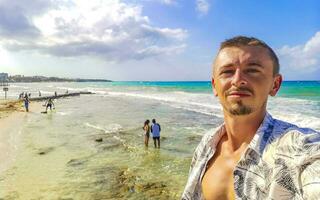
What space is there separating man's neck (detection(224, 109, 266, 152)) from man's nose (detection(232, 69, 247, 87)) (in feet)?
0.70

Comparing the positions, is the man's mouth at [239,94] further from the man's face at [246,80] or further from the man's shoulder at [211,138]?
the man's shoulder at [211,138]

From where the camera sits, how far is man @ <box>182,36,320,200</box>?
170 centimetres

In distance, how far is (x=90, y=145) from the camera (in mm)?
19141

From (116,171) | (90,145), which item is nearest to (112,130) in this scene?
(90,145)

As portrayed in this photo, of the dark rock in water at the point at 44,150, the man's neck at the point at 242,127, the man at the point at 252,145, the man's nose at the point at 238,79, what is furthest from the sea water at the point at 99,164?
the man's nose at the point at 238,79

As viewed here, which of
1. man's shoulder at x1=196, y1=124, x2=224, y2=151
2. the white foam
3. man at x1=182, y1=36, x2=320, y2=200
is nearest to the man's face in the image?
man at x1=182, y1=36, x2=320, y2=200

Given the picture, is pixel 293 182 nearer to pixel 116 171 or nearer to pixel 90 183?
pixel 90 183

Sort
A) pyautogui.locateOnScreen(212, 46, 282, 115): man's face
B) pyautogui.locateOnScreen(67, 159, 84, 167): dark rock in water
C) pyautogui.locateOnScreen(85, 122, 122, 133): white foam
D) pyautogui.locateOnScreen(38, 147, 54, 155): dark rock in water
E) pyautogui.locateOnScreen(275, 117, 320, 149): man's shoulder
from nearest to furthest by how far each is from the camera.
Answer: pyautogui.locateOnScreen(275, 117, 320, 149): man's shoulder < pyautogui.locateOnScreen(212, 46, 282, 115): man's face < pyautogui.locateOnScreen(67, 159, 84, 167): dark rock in water < pyautogui.locateOnScreen(38, 147, 54, 155): dark rock in water < pyautogui.locateOnScreen(85, 122, 122, 133): white foam

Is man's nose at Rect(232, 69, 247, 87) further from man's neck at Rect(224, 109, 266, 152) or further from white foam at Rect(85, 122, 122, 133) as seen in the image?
white foam at Rect(85, 122, 122, 133)

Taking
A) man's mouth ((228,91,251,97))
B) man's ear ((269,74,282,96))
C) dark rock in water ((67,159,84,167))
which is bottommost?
dark rock in water ((67,159,84,167))

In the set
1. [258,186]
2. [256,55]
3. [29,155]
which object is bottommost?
[29,155]

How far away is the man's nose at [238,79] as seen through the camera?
2112mm

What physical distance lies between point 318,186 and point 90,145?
18.3 meters

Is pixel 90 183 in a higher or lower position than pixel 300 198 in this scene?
lower
